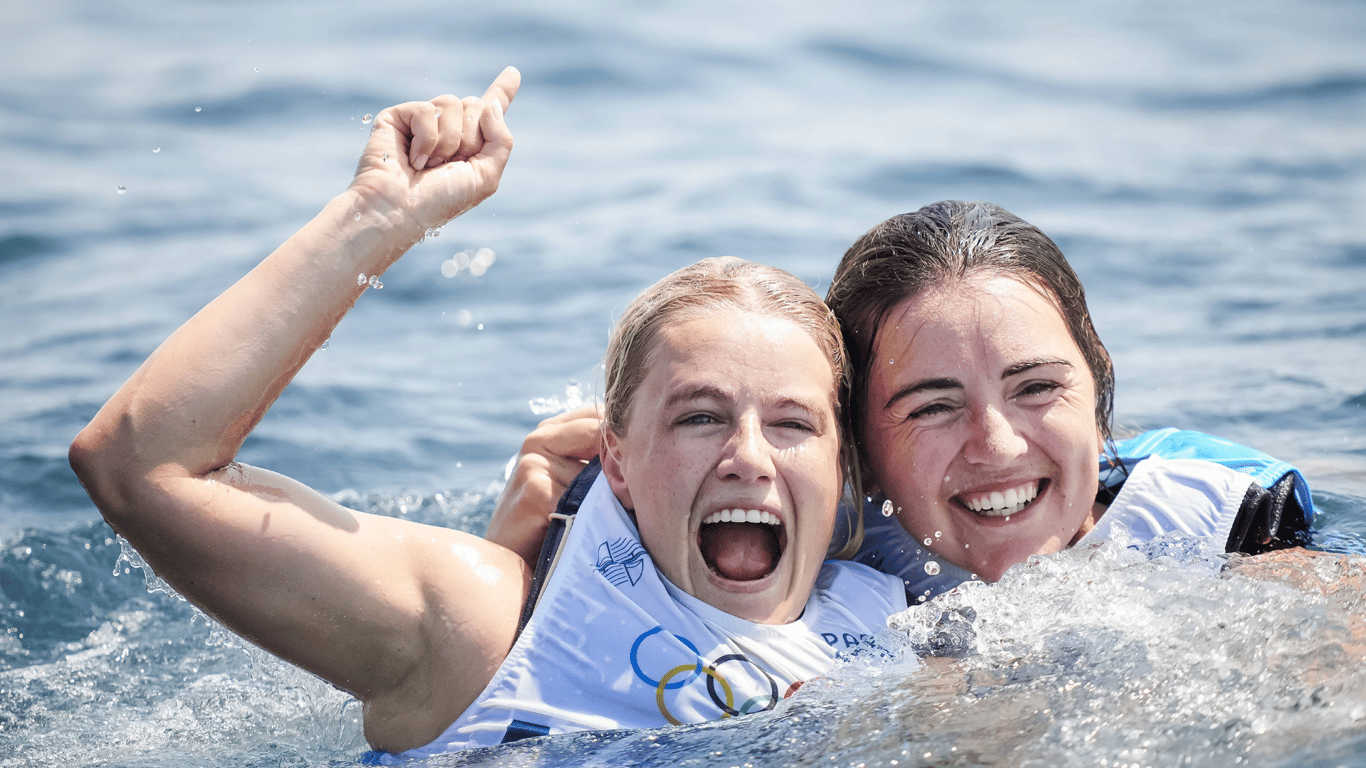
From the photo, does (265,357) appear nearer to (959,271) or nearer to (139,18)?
(959,271)

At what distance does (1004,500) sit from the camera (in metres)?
3.73

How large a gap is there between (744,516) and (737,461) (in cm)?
16

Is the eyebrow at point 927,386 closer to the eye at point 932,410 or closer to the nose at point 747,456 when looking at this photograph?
the eye at point 932,410

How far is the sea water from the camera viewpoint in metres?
3.23

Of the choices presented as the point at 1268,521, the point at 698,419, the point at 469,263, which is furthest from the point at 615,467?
the point at 469,263

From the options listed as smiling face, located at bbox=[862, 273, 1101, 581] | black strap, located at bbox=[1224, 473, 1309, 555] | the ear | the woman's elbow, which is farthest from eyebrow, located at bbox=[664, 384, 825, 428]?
black strap, located at bbox=[1224, 473, 1309, 555]

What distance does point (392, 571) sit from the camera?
3.19 m

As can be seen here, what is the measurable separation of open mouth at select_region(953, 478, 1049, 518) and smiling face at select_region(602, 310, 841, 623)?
0.46 m

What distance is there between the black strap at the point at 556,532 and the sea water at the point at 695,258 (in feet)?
1.39

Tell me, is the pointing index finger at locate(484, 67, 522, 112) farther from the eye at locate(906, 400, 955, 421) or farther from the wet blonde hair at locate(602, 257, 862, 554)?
the eye at locate(906, 400, 955, 421)

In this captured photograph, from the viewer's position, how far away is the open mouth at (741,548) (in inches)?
141

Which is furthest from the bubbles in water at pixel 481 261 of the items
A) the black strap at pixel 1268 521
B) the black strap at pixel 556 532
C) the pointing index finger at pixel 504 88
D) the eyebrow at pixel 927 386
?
the black strap at pixel 1268 521

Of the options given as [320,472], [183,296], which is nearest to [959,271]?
[320,472]

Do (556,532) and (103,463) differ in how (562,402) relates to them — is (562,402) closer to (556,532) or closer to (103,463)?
(556,532)
